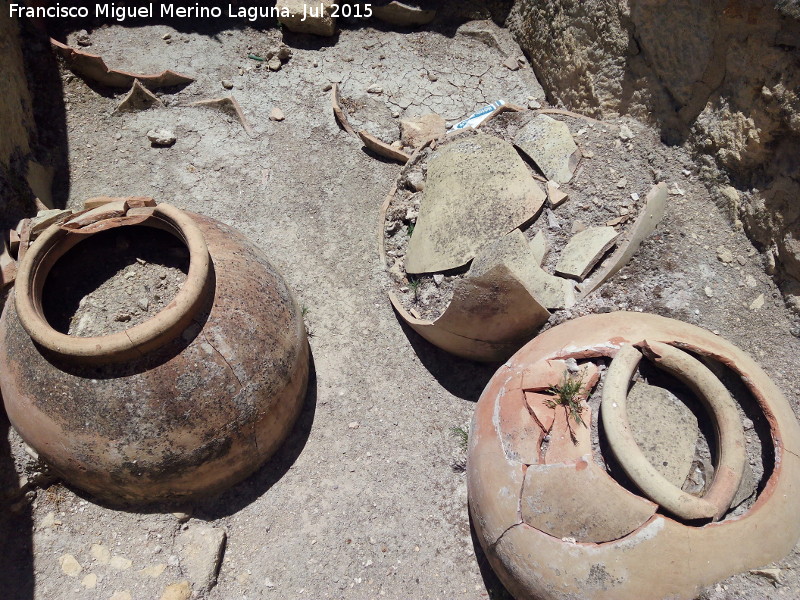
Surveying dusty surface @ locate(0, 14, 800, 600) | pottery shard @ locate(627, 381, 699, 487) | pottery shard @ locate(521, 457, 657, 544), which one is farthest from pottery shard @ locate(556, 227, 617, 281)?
pottery shard @ locate(521, 457, 657, 544)

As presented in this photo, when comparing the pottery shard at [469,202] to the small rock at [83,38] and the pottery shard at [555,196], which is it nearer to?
the pottery shard at [555,196]

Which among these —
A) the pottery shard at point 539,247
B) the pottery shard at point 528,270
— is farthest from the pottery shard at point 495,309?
the pottery shard at point 539,247

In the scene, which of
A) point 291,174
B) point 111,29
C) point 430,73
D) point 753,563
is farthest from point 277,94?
point 753,563

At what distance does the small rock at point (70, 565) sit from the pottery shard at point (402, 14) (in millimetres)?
5031

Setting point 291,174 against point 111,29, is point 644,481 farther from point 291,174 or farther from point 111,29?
point 111,29

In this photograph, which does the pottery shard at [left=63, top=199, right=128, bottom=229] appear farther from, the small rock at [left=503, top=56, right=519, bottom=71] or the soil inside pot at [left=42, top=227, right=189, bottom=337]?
the small rock at [left=503, top=56, right=519, bottom=71]

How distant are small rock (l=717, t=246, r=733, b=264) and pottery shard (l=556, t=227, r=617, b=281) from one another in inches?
25.2

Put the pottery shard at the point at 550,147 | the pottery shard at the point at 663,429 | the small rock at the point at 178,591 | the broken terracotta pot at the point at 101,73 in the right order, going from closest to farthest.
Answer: the pottery shard at the point at 663,429
the small rock at the point at 178,591
the pottery shard at the point at 550,147
the broken terracotta pot at the point at 101,73

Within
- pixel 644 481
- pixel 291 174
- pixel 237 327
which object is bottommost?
pixel 291 174

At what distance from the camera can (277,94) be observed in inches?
196

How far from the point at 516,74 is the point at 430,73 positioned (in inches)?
30.9

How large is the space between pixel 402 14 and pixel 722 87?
313cm

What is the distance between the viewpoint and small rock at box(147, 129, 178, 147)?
179 inches

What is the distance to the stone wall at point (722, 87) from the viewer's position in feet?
9.88
